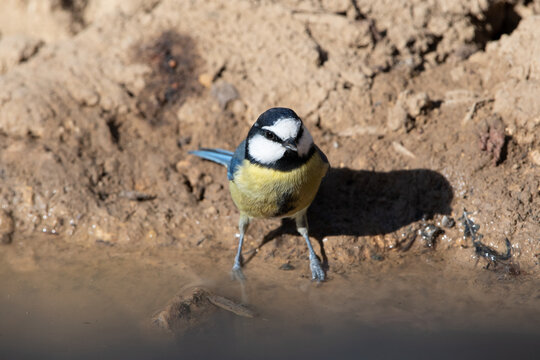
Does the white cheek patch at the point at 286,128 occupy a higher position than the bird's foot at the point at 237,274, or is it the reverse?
the white cheek patch at the point at 286,128

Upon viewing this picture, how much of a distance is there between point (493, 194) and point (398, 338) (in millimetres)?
1611

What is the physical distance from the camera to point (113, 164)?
4.76m

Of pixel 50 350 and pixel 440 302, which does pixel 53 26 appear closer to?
pixel 50 350

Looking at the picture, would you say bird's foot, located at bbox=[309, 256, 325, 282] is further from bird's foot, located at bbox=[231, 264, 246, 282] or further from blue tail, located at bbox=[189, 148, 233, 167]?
blue tail, located at bbox=[189, 148, 233, 167]

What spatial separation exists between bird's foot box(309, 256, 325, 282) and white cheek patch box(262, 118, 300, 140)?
996 millimetres

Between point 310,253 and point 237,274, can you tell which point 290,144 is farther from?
point 237,274

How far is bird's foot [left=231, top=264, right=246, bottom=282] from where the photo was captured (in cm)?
392

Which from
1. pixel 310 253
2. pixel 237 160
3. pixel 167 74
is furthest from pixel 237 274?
pixel 167 74

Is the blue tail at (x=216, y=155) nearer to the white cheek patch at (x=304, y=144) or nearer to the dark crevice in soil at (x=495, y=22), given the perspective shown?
the white cheek patch at (x=304, y=144)

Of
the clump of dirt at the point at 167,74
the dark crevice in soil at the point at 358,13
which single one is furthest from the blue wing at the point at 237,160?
the dark crevice in soil at the point at 358,13

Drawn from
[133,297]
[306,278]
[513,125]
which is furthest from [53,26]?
[513,125]

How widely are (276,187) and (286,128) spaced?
458mm

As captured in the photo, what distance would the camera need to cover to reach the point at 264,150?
371cm

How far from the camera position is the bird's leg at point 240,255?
3955 millimetres
